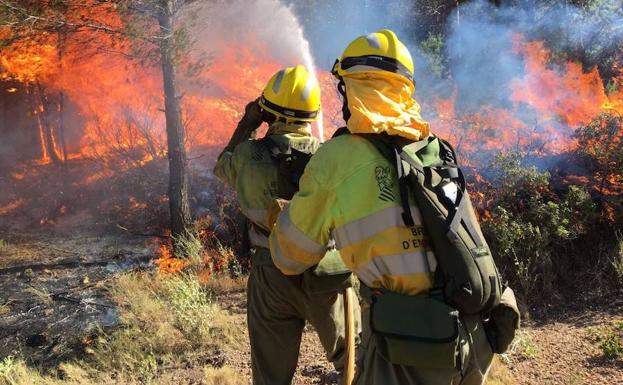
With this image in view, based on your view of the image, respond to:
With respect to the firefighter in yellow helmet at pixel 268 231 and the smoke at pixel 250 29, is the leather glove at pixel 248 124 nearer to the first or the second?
the firefighter in yellow helmet at pixel 268 231

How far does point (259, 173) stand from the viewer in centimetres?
268

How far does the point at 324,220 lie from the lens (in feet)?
5.62

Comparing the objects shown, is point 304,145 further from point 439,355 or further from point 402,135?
point 439,355

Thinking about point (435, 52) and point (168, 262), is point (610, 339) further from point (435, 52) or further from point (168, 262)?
point (435, 52)

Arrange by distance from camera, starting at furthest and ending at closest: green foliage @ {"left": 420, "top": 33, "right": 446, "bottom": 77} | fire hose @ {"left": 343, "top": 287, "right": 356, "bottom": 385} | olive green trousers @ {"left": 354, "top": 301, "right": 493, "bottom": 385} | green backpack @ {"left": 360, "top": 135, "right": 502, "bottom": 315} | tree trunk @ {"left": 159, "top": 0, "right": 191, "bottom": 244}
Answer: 1. green foliage @ {"left": 420, "top": 33, "right": 446, "bottom": 77}
2. tree trunk @ {"left": 159, "top": 0, "right": 191, "bottom": 244}
3. fire hose @ {"left": 343, "top": 287, "right": 356, "bottom": 385}
4. olive green trousers @ {"left": 354, "top": 301, "right": 493, "bottom": 385}
5. green backpack @ {"left": 360, "top": 135, "right": 502, "bottom": 315}

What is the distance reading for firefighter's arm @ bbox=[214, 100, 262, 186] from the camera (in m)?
2.82

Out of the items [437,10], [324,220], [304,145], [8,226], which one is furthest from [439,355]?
[437,10]

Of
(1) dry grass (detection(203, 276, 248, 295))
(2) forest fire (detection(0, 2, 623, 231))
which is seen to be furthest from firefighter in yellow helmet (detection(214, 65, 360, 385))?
(2) forest fire (detection(0, 2, 623, 231))

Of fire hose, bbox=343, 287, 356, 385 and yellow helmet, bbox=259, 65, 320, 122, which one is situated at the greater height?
yellow helmet, bbox=259, 65, 320, 122

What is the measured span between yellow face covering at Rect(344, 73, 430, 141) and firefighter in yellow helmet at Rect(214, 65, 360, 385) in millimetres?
907

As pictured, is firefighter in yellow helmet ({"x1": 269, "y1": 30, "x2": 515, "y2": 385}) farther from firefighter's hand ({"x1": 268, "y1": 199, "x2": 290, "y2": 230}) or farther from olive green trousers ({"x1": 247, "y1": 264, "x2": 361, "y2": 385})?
olive green trousers ({"x1": 247, "y1": 264, "x2": 361, "y2": 385})

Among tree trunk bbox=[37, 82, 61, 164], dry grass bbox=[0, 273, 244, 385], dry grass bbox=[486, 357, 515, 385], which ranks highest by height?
tree trunk bbox=[37, 82, 61, 164]

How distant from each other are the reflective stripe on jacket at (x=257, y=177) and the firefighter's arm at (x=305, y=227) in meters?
0.81

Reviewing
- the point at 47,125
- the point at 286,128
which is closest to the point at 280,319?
the point at 286,128
